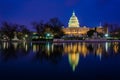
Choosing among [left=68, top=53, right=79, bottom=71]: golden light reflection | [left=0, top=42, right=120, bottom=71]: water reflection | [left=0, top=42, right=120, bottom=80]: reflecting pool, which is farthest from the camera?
[left=0, top=42, right=120, bottom=71]: water reflection

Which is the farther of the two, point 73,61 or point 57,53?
point 57,53

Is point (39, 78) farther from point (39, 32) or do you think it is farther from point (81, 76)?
point (39, 32)

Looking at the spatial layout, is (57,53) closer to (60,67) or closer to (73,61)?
(73,61)

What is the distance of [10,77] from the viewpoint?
10.9 meters

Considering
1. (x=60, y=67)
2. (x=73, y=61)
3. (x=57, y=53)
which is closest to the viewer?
(x=60, y=67)

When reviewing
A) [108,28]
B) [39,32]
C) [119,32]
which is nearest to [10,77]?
[39,32]

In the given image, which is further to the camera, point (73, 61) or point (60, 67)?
point (73, 61)

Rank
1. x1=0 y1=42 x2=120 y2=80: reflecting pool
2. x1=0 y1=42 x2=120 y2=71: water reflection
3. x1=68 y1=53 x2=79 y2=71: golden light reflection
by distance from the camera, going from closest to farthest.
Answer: x1=0 y1=42 x2=120 y2=80: reflecting pool
x1=68 y1=53 x2=79 y2=71: golden light reflection
x1=0 y1=42 x2=120 y2=71: water reflection

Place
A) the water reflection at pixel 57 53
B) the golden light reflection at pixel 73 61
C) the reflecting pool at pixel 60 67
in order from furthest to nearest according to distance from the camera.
A: the water reflection at pixel 57 53 < the golden light reflection at pixel 73 61 < the reflecting pool at pixel 60 67

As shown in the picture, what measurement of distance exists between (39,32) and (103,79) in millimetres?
72982

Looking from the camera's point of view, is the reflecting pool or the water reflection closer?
the reflecting pool

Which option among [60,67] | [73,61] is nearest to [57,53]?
[73,61]

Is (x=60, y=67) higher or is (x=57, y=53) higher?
(x=57, y=53)

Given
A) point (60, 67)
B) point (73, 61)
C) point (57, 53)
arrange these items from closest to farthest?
point (60, 67) → point (73, 61) → point (57, 53)
